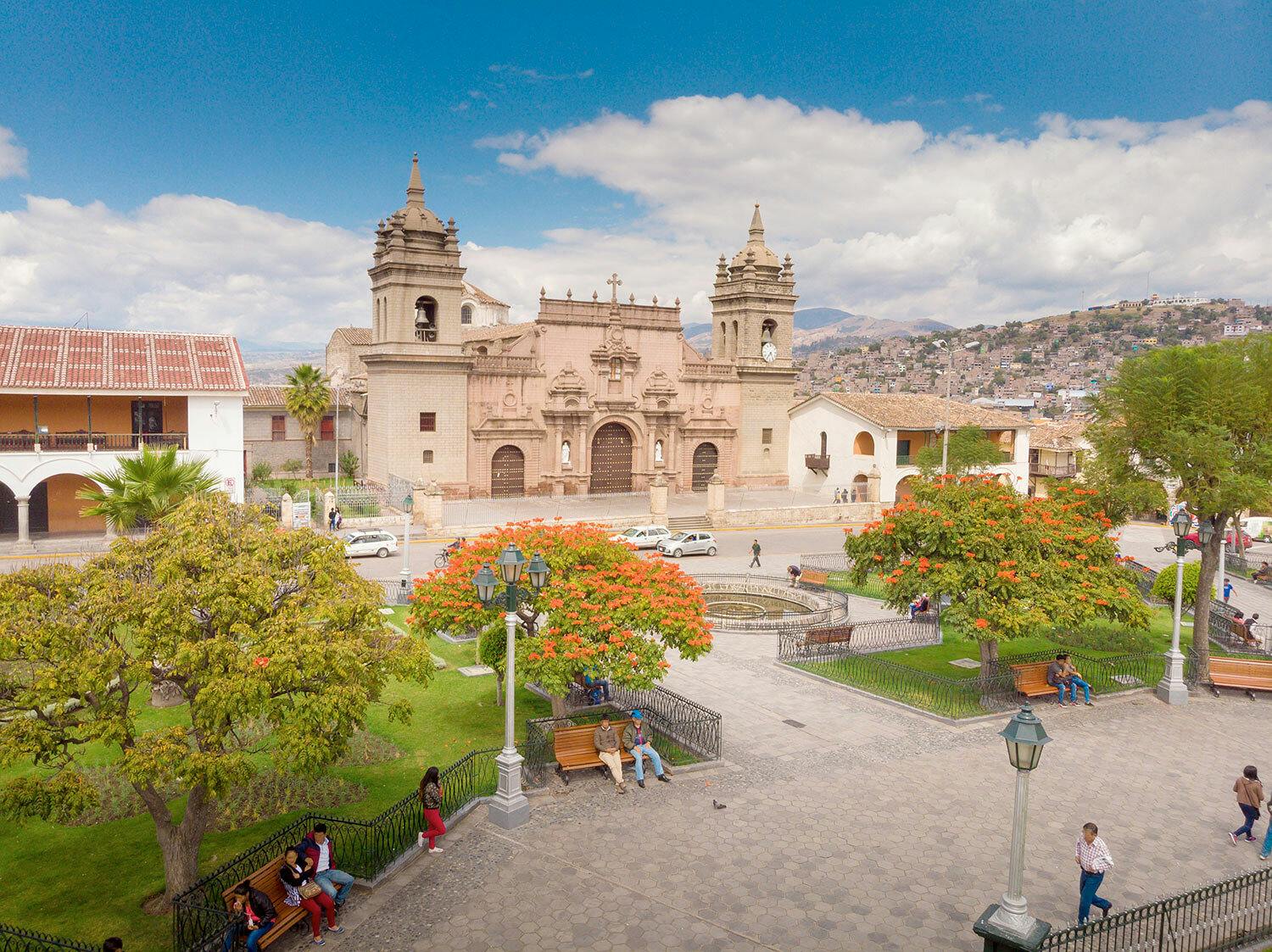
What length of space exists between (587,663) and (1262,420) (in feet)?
50.7

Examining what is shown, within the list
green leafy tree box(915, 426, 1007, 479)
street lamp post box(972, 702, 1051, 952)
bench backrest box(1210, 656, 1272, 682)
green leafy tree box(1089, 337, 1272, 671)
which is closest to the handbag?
street lamp post box(972, 702, 1051, 952)

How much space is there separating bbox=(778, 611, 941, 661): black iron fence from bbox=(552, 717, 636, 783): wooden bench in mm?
7782

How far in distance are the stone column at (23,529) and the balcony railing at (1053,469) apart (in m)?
54.7

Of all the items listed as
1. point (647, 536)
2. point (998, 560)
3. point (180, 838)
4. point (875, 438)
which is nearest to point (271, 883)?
point (180, 838)

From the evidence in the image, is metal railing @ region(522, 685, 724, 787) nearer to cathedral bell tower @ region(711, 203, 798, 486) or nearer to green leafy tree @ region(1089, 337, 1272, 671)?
green leafy tree @ region(1089, 337, 1272, 671)

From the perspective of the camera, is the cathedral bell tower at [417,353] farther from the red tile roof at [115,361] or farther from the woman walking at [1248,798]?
the woman walking at [1248,798]

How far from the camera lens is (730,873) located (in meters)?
11.3

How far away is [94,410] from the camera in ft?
117

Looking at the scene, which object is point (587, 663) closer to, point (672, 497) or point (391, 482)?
point (391, 482)

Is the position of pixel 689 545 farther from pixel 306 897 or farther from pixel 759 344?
pixel 306 897

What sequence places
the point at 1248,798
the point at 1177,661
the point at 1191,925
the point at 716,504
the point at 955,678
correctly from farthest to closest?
the point at 716,504 < the point at 955,678 < the point at 1177,661 < the point at 1248,798 < the point at 1191,925

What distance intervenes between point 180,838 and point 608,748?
599 cm

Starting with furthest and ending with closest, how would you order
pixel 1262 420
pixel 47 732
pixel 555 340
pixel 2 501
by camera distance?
pixel 555 340 < pixel 2 501 < pixel 1262 420 < pixel 47 732

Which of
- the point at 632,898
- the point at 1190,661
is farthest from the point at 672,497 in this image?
the point at 632,898
